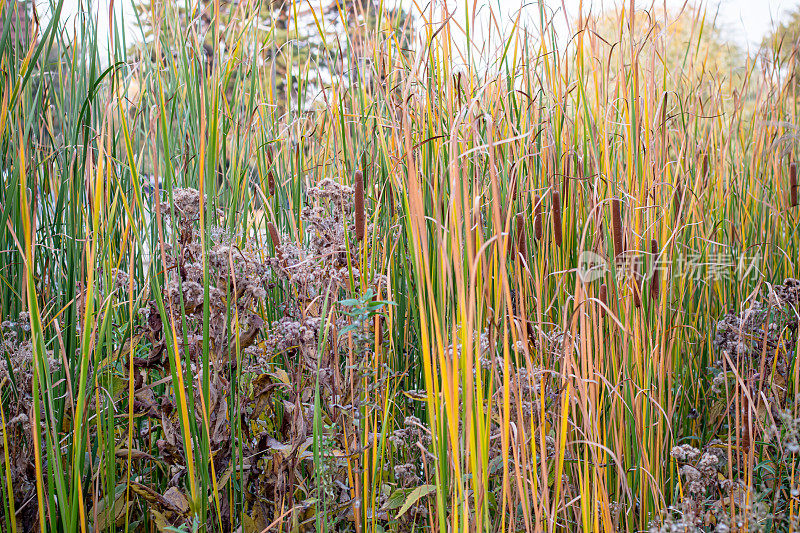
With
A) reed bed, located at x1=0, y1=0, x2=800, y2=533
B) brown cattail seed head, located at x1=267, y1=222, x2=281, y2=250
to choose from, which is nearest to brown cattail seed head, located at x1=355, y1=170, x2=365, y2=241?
reed bed, located at x1=0, y1=0, x2=800, y2=533

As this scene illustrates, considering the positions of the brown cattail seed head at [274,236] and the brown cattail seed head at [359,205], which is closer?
the brown cattail seed head at [359,205]

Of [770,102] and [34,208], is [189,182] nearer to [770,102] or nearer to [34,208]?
[34,208]

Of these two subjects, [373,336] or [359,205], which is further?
[373,336]

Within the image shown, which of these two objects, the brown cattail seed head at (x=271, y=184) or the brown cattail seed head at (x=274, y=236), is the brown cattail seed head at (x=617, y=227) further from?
the brown cattail seed head at (x=271, y=184)

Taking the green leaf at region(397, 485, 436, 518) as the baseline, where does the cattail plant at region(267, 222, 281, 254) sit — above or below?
above

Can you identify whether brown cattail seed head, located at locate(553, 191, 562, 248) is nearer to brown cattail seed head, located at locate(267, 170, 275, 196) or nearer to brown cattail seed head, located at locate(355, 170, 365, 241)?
brown cattail seed head, located at locate(355, 170, 365, 241)

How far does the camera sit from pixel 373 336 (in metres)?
1.10

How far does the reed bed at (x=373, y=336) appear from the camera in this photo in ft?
2.81

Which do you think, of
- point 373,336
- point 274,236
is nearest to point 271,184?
point 274,236

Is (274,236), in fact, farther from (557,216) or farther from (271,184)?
(557,216)

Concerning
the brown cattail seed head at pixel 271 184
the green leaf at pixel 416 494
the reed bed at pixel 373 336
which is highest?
the brown cattail seed head at pixel 271 184

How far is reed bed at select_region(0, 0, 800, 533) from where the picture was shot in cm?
85

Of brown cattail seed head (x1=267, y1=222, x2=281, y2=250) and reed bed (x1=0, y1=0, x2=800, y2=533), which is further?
brown cattail seed head (x1=267, y1=222, x2=281, y2=250)

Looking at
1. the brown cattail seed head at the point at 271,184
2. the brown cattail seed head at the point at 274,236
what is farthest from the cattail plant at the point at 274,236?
the brown cattail seed head at the point at 271,184
